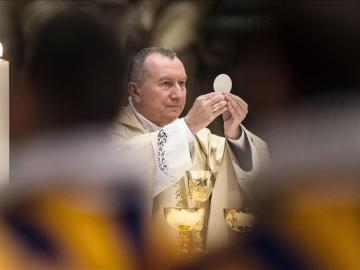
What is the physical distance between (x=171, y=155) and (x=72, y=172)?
10.8 inches

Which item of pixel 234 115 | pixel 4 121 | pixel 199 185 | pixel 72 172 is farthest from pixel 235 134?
pixel 4 121

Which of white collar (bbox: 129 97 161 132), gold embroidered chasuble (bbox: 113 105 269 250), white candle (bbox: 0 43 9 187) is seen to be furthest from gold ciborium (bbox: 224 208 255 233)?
white candle (bbox: 0 43 9 187)

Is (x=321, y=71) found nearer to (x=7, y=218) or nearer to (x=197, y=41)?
(x=197, y=41)

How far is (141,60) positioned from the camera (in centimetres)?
175

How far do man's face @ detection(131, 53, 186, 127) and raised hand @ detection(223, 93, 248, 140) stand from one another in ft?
0.41

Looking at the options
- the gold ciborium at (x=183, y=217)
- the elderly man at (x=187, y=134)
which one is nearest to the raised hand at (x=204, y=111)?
the elderly man at (x=187, y=134)

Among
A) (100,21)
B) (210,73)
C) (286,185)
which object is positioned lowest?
(286,185)

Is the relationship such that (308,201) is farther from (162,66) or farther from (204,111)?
(162,66)

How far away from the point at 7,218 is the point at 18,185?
0.31ft

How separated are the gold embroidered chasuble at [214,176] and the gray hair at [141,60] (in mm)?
107

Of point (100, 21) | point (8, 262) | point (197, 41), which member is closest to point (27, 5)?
point (100, 21)

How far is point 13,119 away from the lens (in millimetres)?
1751

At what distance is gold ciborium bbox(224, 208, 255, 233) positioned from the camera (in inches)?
65.8

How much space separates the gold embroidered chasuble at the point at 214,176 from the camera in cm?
172
